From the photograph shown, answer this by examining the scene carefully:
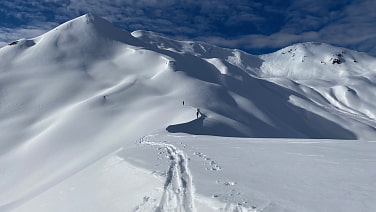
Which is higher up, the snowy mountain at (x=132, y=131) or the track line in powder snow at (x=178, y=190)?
the track line in powder snow at (x=178, y=190)

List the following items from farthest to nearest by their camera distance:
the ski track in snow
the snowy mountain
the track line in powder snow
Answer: the snowy mountain → the track line in powder snow → the ski track in snow

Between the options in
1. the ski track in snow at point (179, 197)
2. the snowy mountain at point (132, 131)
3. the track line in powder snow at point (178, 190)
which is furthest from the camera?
the snowy mountain at point (132, 131)

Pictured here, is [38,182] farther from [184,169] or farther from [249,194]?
[249,194]

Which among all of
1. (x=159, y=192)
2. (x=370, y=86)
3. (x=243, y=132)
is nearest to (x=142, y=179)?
(x=159, y=192)

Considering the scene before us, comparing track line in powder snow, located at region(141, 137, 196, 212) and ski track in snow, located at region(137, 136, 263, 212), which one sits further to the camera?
track line in powder snow, located at region(141, 137, 196, 212)

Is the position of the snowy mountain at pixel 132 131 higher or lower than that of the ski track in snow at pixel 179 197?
lower

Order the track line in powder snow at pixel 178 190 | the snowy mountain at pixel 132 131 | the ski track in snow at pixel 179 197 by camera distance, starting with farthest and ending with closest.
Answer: the snowy mountain at pixel 132 131 < the track line in powder snow at pixel 178 190 < the ski track in snow at pixel 179 197

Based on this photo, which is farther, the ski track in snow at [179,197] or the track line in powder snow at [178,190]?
the track line in powder snow at [178,190]

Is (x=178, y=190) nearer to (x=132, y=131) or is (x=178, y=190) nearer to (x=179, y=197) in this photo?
(x=179, y=197)
